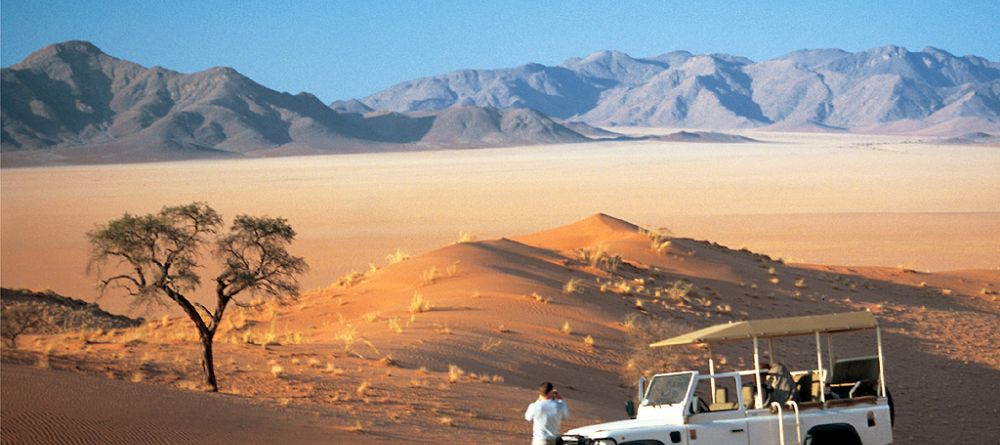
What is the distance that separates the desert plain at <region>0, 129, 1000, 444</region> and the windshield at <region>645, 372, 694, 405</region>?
12.0ft

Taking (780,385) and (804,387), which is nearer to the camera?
(780,385)

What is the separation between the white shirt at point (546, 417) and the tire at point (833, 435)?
7.86 feet

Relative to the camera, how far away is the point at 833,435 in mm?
11414

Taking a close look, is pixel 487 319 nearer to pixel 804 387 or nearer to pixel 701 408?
pixel 804 387

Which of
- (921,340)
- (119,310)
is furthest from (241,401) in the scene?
(119,310)

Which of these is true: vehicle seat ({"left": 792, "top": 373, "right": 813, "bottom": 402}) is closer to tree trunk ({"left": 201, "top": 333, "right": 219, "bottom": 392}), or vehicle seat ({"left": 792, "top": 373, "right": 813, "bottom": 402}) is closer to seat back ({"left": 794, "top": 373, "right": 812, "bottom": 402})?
seat back ({"left": 794, "top": 373, "right": 812, "bottom": 402})

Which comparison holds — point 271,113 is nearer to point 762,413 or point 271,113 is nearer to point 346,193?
point 346,193

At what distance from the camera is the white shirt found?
35.7ft

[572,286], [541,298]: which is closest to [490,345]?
[541,298]

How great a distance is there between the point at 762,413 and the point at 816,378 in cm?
100

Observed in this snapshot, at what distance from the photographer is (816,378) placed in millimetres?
11945

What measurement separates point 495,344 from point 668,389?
9.48 metres

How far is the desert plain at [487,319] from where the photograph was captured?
14484mm

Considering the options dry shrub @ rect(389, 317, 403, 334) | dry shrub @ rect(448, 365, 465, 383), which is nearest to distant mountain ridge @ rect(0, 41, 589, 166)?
dry shrub @ rect(389, 317, 403, 334)
